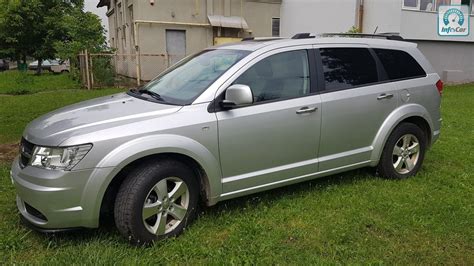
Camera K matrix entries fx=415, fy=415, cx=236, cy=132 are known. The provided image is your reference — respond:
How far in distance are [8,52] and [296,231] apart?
31.7m

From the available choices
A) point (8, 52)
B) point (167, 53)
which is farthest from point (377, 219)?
point (8, 52)

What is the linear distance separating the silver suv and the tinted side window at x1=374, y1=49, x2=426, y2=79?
0.6 inches

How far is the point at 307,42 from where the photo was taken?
4.32 m

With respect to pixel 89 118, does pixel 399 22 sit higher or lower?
higher

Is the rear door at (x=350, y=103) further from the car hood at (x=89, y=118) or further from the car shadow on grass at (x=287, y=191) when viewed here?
the car hood at (x=89, y=118)

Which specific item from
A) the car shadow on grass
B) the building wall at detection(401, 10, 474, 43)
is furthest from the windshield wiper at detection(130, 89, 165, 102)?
the building wall at detection(401, 10, 474, 43)

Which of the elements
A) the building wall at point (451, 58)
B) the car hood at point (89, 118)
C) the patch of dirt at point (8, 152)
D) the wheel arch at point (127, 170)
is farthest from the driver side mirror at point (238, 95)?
the building wall at point (451, 58)

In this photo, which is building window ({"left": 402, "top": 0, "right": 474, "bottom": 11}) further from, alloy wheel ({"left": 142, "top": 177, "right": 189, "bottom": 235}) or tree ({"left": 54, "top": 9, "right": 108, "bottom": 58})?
alloy wheel ({"left": 142, "top": 177, "right": 189, "bottom": 235})

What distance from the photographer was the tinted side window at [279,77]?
3.88 m

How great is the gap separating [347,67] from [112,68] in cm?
1409

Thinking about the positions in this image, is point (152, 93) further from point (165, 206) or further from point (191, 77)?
point (165, 206)

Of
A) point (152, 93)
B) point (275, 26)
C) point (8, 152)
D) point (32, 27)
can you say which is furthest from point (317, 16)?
point (32, 27)

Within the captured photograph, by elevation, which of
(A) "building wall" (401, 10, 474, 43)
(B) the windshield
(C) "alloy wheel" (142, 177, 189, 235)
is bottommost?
(C) "alloy wheel" (142, 177, 189, 235)

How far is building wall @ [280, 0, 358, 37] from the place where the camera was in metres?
17.5
